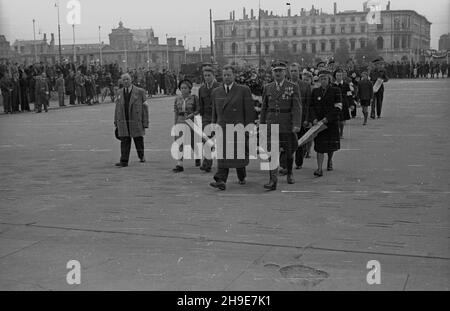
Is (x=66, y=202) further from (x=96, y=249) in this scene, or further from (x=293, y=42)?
(x=293, y=42)

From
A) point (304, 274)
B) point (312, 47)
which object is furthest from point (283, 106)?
point (312, 47)

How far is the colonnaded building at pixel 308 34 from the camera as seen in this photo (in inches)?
823

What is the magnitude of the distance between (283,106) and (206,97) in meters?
1.90

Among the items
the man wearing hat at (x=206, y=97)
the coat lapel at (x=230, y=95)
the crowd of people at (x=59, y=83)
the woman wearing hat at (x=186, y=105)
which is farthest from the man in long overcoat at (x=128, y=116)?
the crowd of people at (x=59, y=83)

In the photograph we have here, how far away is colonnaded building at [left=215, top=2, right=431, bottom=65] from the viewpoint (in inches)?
823

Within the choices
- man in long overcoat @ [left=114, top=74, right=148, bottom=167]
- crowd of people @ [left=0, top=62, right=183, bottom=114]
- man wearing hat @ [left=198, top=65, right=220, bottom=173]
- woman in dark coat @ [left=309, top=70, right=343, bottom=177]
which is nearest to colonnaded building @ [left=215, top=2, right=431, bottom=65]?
crowd of people @ [left=0, top=62, right=183, bottom=114]

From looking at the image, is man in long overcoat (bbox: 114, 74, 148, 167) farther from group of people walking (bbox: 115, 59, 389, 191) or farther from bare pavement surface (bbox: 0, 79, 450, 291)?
bare pavement surface (bbox: 0, 79, 450, 291)

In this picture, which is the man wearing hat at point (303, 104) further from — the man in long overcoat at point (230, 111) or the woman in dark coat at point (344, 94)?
the woman in dark coat at point (344, 94)

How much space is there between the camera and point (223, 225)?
23.3 feet

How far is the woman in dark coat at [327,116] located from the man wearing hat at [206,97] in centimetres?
183

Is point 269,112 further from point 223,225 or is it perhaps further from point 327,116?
point 223,225

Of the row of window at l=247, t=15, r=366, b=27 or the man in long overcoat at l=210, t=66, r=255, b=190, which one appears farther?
the row of window at l=247, t=15, r=366, b=27

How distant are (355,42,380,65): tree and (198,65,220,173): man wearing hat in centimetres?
1185

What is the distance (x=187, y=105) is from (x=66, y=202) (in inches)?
139
